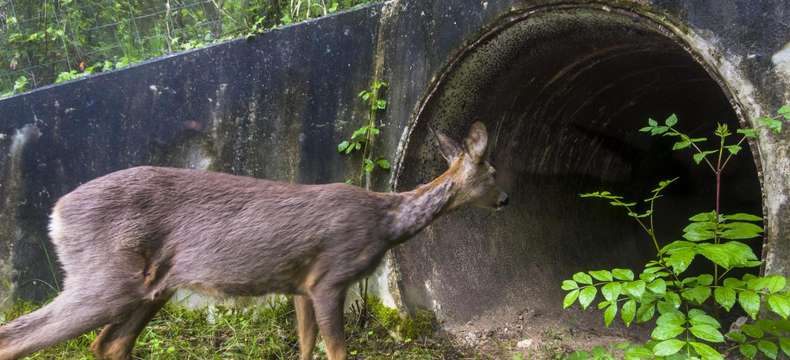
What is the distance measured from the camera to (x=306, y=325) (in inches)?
226

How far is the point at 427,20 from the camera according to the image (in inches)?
239

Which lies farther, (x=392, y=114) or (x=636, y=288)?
(x=392, y=114)

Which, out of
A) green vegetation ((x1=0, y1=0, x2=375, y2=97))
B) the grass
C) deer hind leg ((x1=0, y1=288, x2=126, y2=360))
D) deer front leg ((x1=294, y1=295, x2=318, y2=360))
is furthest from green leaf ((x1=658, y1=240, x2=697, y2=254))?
green vegetation ((x1=0, y1=0, x2=375, y2=97))

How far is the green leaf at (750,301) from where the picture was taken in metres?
3.75

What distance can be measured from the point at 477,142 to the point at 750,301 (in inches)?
90.3

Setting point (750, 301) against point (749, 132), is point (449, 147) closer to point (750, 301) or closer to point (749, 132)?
point (749, 132)

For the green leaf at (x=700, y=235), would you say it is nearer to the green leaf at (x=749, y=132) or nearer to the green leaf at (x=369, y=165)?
the green leaf at (x=749, y=132)

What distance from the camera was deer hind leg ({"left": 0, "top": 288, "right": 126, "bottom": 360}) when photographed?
4645 mm

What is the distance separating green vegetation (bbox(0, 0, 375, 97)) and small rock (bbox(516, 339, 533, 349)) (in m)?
3.59

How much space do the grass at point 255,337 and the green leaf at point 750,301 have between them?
2.70m

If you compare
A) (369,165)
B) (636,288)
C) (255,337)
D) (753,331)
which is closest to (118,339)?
(255,337)

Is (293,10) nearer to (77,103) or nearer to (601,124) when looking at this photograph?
(77,103)

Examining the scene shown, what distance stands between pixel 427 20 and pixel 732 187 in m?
6.32

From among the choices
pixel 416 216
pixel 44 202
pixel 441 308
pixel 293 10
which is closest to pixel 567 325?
pixel 441 308
